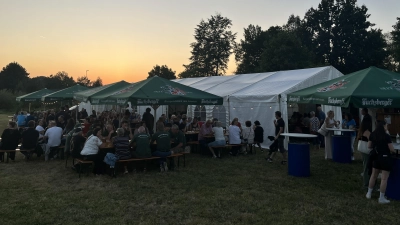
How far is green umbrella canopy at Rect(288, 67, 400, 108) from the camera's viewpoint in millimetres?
5289

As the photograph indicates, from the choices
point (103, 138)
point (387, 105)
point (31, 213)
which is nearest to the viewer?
point (31, 213)

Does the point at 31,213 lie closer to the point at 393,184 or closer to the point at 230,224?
the point at 230,224

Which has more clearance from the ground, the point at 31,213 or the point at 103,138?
the point at 103,138

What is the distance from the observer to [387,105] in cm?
527

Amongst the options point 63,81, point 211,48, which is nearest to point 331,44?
point 211,48

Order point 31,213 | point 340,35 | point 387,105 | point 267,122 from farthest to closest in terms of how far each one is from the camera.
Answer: point 340,35, point 267,122, point 387,105, point 31,213

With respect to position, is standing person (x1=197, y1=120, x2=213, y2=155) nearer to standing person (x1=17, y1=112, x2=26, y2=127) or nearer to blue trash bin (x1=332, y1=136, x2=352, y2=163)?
blue trash bin (x1=332, y1=136, x2=352, y2=163)

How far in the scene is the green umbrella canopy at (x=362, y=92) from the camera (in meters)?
5.29

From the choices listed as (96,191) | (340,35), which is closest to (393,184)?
(96,191)

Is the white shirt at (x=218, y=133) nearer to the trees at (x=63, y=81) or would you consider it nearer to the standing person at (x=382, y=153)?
the standing person at (x=382, y=153)

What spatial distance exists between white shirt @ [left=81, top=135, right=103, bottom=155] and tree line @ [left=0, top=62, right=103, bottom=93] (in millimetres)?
68290

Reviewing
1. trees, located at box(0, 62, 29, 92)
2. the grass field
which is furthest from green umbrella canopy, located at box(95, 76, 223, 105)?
trees, located at box(0, 62, 29, 92)

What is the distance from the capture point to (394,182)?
5.39 metres

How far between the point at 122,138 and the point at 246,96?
6837 millimetres
